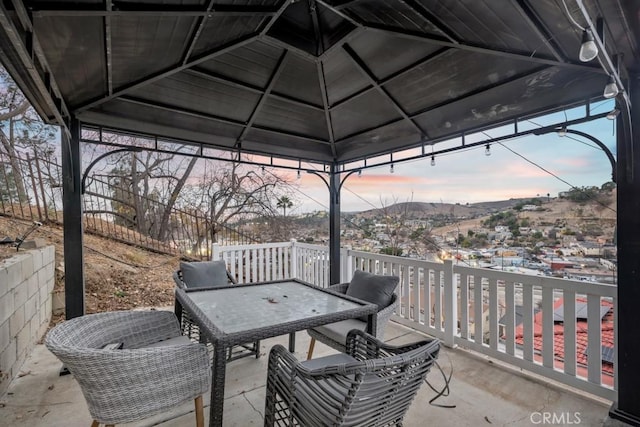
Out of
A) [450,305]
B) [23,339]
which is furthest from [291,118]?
[23,339]

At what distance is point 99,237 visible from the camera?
6.51 metres

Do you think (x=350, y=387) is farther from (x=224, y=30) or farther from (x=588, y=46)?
(x=224, y=30)

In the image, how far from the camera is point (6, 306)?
8.25 ft

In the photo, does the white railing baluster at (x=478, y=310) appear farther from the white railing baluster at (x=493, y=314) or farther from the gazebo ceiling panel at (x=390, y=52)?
the gazebo ceiling panel at (x=390, y=52)

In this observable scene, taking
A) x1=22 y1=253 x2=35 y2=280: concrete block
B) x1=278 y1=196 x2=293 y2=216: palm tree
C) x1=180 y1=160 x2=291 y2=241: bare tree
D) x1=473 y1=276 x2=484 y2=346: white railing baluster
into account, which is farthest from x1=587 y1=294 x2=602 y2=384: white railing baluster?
x1=278 y1=196 x2=293 y2=216: palm tree

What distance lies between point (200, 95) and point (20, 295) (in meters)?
2.66

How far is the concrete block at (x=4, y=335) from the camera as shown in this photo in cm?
243

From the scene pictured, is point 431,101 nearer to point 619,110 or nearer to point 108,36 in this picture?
point 619,110

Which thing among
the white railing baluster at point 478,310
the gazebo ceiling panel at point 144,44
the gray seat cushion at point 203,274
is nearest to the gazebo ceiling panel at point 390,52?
the gazebo ceiling panel at point 144,44

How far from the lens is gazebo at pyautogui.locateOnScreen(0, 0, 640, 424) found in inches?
71.6

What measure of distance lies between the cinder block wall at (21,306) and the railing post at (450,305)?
4.29 meters

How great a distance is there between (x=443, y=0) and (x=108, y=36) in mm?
2270

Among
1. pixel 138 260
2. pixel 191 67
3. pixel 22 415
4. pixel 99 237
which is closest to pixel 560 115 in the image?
pixel 191 67

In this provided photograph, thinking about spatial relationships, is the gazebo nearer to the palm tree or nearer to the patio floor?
the patio floor
